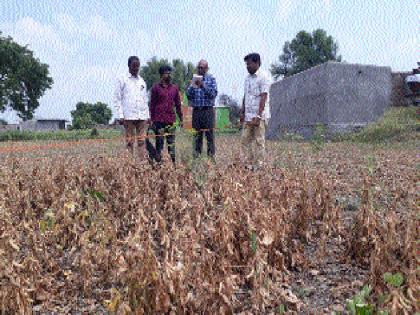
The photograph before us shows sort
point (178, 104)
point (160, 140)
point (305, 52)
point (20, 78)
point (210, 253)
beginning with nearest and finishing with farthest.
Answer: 1. point (210, 253)
2. point (160, 140)
3. point (178, 104)
4. point (20, 78)
5. point (305, 52)

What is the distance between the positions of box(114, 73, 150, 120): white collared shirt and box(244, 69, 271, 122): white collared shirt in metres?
1.41

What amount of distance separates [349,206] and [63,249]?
260 centimetres

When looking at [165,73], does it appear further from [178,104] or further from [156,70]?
[156,70]

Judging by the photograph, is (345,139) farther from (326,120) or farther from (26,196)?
(26,196)

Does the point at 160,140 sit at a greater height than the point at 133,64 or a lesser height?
lesser

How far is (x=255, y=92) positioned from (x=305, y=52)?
4578cm

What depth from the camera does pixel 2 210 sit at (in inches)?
110

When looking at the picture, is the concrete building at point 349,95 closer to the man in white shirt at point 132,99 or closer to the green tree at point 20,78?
the man in white shirt at point 132,99

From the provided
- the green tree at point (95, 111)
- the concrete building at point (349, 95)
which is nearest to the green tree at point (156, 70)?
the green tree at point (95, 111)

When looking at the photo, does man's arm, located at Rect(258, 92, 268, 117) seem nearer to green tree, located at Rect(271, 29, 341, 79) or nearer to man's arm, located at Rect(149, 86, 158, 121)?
man's arm, located at Rect(149, 86, 158, 121)

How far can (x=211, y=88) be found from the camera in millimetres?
6246

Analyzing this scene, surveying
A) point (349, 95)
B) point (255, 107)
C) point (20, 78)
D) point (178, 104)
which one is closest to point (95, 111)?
point (20, 78)

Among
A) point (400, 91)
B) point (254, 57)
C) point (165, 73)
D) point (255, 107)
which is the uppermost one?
point (400, 91)

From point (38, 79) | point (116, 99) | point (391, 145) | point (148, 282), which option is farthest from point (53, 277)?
point (38, 79)
